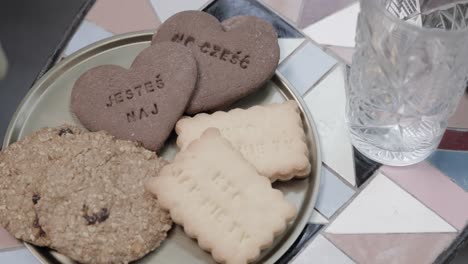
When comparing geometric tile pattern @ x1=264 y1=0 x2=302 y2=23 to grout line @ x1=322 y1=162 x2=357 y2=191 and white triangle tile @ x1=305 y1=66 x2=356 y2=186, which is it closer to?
white triangle tile @ x1=305 y1=66 x2=356 y2=186

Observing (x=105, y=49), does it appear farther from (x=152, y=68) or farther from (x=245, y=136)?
(x=245, y=136)

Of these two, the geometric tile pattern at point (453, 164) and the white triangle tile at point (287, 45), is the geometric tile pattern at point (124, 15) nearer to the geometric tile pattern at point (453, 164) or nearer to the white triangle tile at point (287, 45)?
the white triangle tile at point (287, 45)

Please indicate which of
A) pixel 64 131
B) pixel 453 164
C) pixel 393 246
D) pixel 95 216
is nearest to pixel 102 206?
pixel 95 216

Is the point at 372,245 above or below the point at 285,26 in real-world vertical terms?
below

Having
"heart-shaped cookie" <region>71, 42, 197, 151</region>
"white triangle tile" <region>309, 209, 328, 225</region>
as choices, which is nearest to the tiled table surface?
"white triangle tile" <region>309, 209, 328, 225</region>

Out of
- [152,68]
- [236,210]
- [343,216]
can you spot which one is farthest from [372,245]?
[152,68]

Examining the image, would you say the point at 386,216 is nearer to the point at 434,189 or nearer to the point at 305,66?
the point at 434,189
